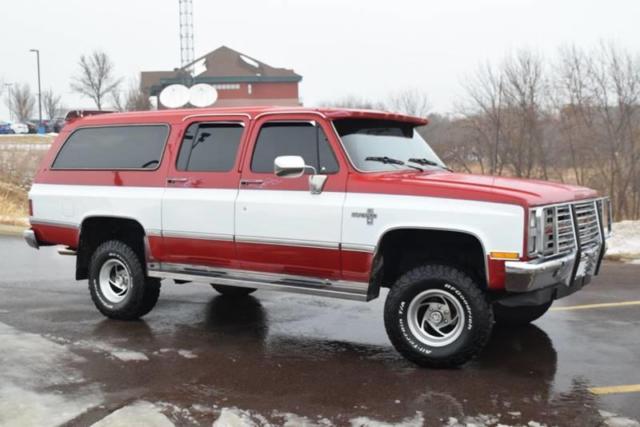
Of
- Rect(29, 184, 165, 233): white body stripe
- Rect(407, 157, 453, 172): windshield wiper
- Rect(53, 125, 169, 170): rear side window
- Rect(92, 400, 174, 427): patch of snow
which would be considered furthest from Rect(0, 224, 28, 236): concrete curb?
Rect(92, 400, 174, 427): patch of snow

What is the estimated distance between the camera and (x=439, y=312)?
5520mm

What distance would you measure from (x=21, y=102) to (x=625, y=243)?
205 ft

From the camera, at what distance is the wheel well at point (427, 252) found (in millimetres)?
5504

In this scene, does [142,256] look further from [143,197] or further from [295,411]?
[295,411]

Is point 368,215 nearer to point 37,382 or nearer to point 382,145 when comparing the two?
point 382,145

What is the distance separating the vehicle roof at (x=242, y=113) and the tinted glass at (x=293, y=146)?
144 millimetres

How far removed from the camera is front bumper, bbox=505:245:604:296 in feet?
16.3

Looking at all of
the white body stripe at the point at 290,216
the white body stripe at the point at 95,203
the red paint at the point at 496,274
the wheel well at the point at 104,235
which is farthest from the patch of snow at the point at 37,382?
the red paint at the point at 496,274

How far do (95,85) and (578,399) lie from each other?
4707 centimetres

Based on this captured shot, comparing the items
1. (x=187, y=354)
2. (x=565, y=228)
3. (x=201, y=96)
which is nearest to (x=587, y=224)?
(x=565, y=228)

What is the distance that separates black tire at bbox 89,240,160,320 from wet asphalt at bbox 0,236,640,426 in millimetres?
133

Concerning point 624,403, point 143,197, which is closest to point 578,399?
point 624,403

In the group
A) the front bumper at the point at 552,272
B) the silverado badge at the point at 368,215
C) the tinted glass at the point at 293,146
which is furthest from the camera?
the tinted glass at the point at 293,146

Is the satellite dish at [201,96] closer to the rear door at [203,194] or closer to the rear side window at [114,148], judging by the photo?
the rear side window at [114,148]
